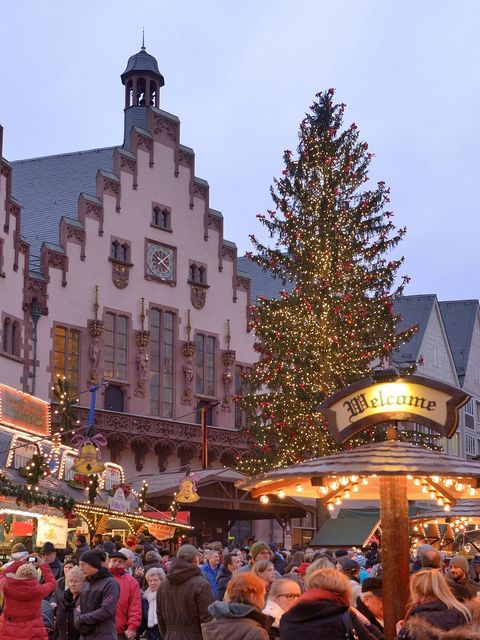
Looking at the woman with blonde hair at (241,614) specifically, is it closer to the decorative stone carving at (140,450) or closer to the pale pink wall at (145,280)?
the pale pink wall at (145,280)

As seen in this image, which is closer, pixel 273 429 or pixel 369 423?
pixel 369 423

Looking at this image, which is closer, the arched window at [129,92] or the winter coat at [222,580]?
the winter coat at [222,580]

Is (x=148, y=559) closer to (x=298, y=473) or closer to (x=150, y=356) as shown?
(x=298, y=473)

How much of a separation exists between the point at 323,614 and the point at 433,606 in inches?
28.6

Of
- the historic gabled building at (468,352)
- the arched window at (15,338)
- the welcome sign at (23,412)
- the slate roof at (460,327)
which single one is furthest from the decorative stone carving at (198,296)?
the slate roof at (460,327)

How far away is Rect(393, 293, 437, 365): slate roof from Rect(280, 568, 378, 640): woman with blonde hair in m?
59.3

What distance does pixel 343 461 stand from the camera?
11.2 meters

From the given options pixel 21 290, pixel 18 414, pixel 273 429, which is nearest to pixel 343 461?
pixel 18 414

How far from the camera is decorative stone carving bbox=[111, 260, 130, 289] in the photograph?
45.0 metres

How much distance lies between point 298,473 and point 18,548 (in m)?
6.89

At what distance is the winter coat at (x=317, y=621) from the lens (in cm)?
798

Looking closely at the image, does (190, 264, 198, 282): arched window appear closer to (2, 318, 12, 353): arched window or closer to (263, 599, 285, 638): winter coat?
(2, 318, 12, 353): arched window

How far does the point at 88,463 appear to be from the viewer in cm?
2744

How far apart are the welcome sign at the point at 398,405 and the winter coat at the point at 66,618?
3704 millimetres
